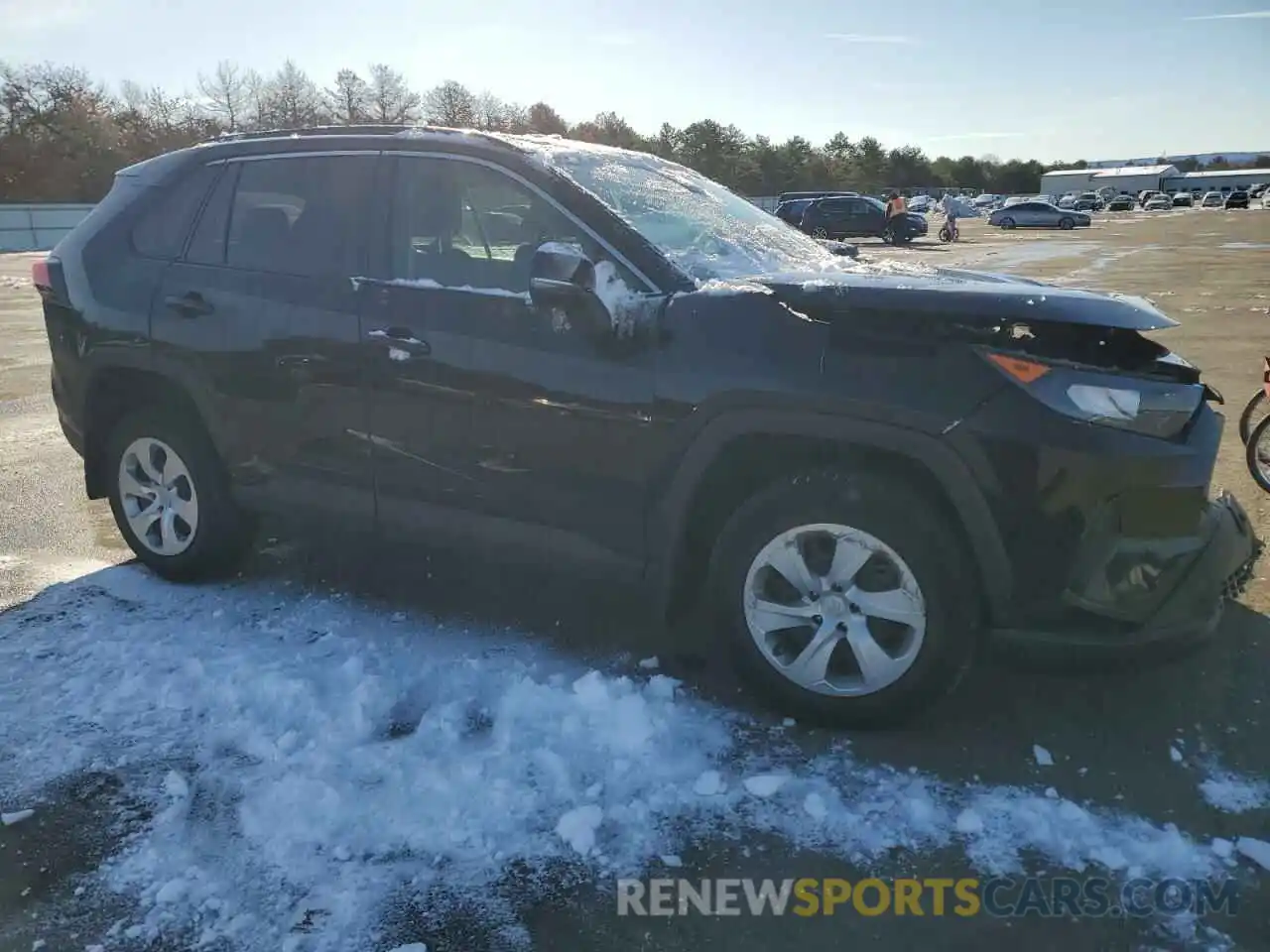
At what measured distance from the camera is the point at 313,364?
3.74 metres

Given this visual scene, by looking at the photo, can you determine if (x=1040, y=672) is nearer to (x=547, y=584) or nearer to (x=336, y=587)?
(x=547, y=584)

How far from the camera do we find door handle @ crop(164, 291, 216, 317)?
4.02 m

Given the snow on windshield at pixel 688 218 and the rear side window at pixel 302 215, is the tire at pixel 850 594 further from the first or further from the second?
the rear side window at pixel 302 215

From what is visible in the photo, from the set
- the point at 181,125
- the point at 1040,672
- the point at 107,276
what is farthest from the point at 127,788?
the point at 181,125

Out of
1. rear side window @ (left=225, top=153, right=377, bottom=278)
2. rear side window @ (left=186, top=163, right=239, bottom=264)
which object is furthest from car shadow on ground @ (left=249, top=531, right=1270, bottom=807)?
rear side window @ (left=186, top=163, right=239, bottom=264)

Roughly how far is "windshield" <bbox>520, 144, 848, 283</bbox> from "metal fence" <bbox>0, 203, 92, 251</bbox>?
37.2m

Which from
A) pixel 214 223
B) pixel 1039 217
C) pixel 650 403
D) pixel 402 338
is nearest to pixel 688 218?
pixel 650 403

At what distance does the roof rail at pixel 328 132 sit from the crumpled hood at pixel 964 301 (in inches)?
67.6

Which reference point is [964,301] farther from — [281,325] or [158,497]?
[158,497]

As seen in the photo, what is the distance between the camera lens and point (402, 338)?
11.5ft

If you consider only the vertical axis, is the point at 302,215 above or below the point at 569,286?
above

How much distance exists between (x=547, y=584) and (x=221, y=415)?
158 cm

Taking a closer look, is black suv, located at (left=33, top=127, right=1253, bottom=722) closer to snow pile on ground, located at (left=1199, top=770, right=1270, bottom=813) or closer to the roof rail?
the roof rail

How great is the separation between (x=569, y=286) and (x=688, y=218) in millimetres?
879
